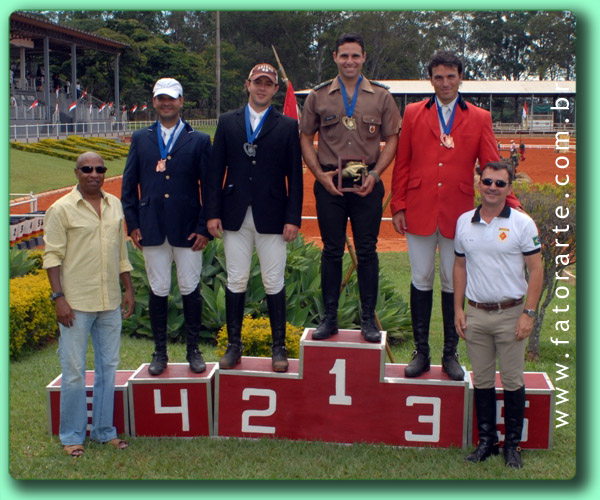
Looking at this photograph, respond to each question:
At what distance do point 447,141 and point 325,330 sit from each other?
1679mm

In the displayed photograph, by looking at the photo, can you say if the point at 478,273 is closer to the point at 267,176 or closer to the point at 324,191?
the point at 324,191

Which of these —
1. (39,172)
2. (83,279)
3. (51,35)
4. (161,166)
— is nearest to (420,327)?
(161,166)

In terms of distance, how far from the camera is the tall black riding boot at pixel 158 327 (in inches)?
230

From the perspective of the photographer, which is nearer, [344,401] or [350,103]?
[350,103]

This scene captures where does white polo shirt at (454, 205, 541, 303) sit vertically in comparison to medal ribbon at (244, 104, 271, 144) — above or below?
below

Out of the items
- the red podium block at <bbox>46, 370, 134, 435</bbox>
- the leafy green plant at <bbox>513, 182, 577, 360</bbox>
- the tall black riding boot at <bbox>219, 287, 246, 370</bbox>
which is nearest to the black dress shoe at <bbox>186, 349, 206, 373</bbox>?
the tall black riding boot at <bbox>219, 287, 246, 370</bbox>

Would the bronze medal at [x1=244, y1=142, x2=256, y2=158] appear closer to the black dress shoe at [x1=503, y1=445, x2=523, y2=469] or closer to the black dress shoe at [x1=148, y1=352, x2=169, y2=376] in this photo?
the black dress shoe at [x1=148, y1=352, x2=169, y2=376]

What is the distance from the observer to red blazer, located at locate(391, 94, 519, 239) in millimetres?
5449

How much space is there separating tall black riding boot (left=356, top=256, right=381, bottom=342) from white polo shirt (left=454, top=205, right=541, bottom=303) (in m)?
0.86

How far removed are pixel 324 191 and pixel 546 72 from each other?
50390 mm

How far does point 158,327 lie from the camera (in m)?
5.89

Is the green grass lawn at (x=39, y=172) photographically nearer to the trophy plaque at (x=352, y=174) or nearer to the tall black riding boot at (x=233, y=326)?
the tall black riding boot at (x=233, y=326)

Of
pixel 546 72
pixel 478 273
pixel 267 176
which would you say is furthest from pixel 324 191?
pixel 546 72

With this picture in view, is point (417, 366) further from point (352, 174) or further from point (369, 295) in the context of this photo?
point (352, 174)
